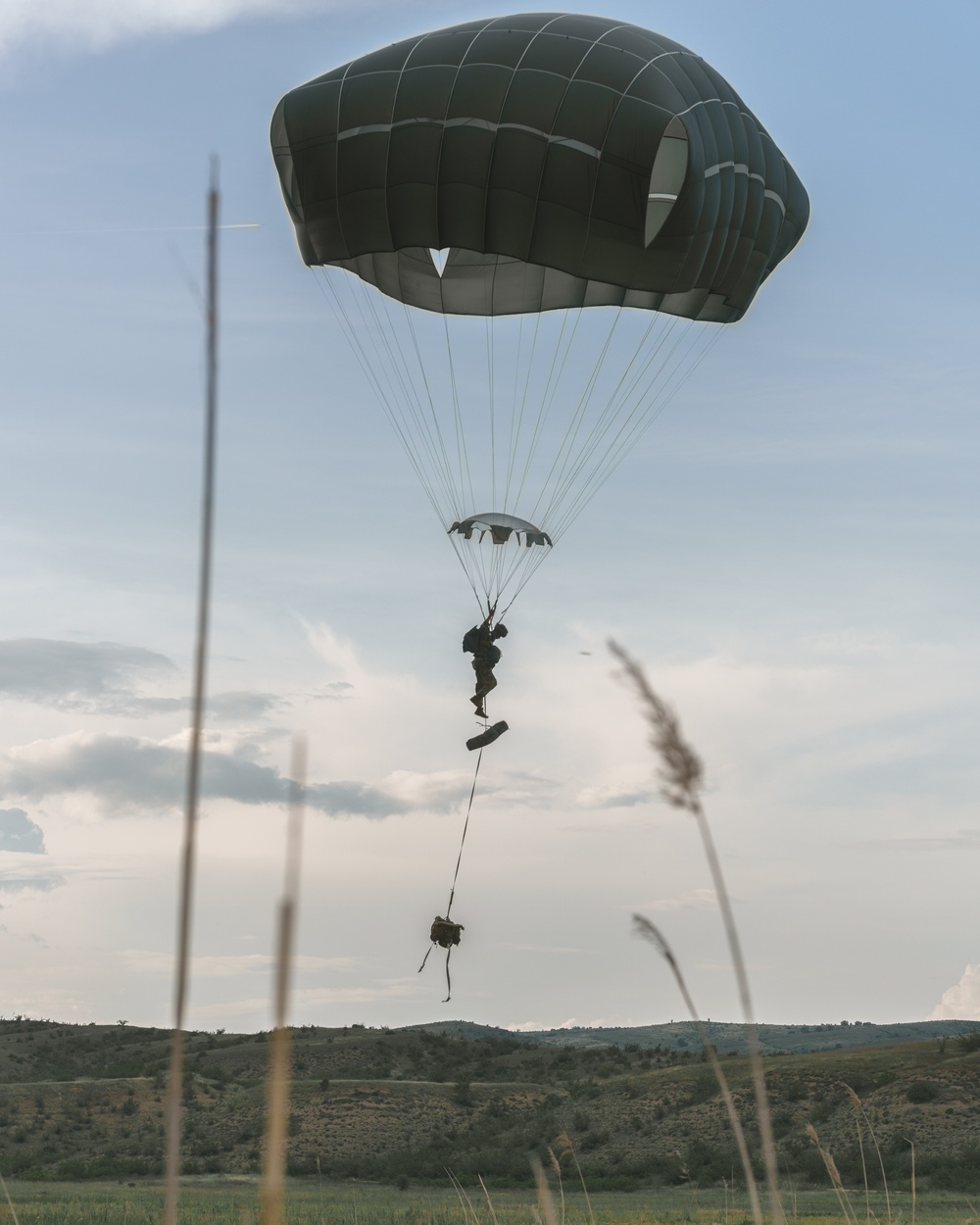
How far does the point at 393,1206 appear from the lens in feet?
83.9

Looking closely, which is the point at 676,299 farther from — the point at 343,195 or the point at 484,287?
the point at 343,195

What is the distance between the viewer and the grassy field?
2064 centimetres

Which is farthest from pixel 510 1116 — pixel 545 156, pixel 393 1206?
pixel 545 156

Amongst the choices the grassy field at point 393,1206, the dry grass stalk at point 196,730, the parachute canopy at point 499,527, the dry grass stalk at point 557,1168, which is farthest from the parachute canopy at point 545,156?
the dry grass stalk at point 196,730

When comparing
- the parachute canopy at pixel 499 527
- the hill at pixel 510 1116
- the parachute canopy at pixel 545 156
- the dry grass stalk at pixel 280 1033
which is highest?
the parachute canopy at pixel 545 156

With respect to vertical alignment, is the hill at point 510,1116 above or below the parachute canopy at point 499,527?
below

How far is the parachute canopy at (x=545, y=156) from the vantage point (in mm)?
14867

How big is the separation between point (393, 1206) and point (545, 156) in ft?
67.4

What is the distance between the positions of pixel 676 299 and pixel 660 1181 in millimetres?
22824

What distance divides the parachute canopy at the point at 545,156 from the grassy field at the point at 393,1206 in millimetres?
12605

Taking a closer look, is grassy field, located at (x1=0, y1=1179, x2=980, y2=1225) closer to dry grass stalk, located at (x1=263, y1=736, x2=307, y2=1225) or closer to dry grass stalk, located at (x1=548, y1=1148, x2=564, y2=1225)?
dry grass stalk, located at (x1=548, y1=1148, x2=564, y2=1225)

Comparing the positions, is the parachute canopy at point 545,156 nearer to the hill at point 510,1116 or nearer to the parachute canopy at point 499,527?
the parachute canopy at point 499,527

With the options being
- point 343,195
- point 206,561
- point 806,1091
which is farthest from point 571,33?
point 806,1091

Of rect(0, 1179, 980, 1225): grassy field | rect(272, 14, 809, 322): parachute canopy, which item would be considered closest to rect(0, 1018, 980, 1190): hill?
rect(0, 1179, 980, 1225): grassy field
